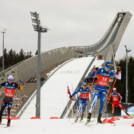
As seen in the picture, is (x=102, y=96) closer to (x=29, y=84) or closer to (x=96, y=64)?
(x=29, y=84)

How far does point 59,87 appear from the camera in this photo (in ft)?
126

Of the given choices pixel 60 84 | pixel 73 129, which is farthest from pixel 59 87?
pixel 73 129

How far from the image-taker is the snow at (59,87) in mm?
31656

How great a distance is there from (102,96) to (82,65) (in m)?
36.6

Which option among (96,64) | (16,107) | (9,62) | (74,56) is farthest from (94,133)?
(9,62)

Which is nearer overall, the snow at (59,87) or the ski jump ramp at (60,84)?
the snow at (59,87)

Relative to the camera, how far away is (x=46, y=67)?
1940 inches

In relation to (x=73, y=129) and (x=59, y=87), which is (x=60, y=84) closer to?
(x=59, y=87)

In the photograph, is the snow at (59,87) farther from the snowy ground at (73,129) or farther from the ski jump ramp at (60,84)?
the snowy ground at (73,129)

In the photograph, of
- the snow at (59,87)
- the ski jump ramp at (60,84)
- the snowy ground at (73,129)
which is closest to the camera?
the snowy ground at (73,129)

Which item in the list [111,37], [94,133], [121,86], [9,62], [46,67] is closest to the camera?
[94,133]

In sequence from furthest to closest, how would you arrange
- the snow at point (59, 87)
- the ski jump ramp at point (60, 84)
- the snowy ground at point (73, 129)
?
the ski jump ramp at point (60, 84), the snow at point (59, 87), the snowy ground at point (73, 129)

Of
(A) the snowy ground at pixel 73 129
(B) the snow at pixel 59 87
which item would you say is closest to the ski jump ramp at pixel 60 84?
(B) the snow at pixel 59 87

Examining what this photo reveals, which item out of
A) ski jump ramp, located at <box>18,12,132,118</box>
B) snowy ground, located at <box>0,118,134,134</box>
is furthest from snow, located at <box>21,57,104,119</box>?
snowy ground, located at <box>0,118,134,134</box>
